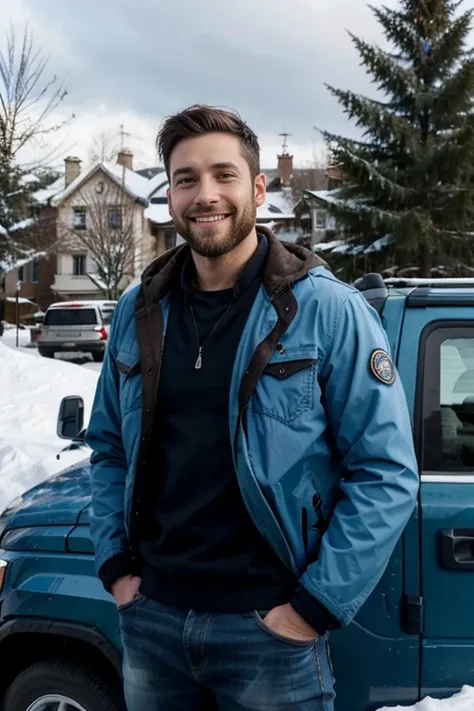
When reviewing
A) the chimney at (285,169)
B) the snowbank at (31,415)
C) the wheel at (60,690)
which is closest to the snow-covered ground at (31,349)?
the snowbank at (31,415)

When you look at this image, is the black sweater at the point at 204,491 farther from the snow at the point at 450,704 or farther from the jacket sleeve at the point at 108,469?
the snow at the point at 450,704

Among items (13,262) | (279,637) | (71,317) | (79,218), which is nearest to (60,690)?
(279,637)

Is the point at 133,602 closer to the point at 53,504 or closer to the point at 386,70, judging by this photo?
the point at 53,504

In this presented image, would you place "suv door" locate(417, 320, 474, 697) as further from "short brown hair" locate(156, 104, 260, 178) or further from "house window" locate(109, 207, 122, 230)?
"house window" locate(109, 207, 122, 230)

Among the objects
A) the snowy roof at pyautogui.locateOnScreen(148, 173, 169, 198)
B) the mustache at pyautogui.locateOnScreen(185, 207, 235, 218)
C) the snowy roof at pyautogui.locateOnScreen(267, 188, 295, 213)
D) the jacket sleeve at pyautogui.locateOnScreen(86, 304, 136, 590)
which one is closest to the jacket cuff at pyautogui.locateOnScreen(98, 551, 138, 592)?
the jacket sleeve at pyautogui.locateOnScreen(86, 304, 136, 590)

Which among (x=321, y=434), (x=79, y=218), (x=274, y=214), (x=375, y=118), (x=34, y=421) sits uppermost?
(x=274, y=214)

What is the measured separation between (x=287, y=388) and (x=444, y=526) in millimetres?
775

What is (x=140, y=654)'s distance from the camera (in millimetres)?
2059

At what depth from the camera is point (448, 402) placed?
8.25 feet

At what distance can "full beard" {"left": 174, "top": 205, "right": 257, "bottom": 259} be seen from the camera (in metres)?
2.03

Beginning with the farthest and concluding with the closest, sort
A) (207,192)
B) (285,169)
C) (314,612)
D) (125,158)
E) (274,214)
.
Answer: (285,169), (125,158), (274,214), (207,192), (314,612)

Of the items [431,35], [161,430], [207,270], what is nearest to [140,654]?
[161,430]

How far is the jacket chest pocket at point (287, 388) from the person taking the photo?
73.3 inches

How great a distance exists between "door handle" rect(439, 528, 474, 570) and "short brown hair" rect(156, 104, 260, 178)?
A: 1.22 meters
